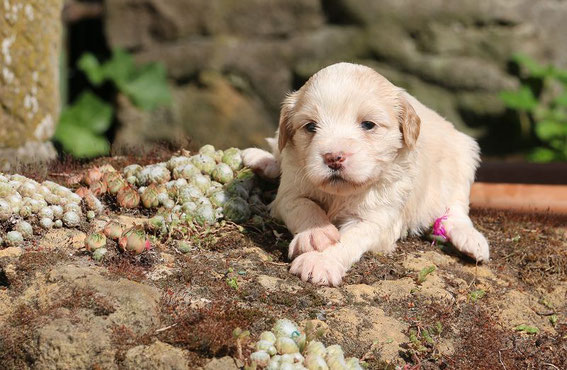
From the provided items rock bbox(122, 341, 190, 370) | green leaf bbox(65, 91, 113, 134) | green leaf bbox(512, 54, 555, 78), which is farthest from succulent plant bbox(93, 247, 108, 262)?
green leaf bbox(512, 54, 555, 78)

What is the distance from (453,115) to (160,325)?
22.6 ft

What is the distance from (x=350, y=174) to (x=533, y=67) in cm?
622

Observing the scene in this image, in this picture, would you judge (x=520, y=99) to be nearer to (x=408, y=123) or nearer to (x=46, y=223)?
(x=408, y=123)

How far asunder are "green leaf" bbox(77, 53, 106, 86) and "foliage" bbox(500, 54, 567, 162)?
5.22m

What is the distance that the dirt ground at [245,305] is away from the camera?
3434mm

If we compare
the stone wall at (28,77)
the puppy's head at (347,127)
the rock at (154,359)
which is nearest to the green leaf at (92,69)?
the stone wall at (28,77)

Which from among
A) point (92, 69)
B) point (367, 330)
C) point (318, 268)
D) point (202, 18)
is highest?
point (202, 18)

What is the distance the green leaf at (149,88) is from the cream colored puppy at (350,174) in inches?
195

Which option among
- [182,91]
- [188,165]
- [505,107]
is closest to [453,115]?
[505,107]

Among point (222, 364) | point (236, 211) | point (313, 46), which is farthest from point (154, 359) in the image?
point (313, 46)

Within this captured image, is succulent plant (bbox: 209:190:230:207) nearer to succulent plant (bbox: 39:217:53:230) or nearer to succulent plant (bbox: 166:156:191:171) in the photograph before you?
succulent plant (bbox: 166:156:191:171)

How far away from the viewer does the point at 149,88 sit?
9.50 m

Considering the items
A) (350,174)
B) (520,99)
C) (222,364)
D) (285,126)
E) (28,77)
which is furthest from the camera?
(520,99)

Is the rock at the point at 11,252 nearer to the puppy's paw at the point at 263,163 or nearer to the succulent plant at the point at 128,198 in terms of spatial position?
the succulent plant at the point at 128,198
